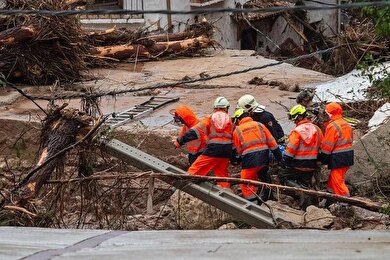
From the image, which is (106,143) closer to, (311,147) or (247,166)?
(247,166)

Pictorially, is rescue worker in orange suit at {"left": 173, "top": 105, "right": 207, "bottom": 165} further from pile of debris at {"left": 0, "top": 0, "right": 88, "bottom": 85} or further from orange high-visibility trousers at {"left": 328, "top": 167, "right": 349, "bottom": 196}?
pile of debris at {"left": 0, "top": 0, "right": 88, "bottom": 85}

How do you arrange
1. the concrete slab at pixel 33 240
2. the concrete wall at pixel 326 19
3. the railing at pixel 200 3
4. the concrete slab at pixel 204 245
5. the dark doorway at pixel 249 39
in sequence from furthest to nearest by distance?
the dark doorway at pixel 249 39 → the concrete wall at pixel 326 19 → the railing at pixel 200 3 → the concrete slab at pixel 33 240 → the concrete slab at pixel 204 245

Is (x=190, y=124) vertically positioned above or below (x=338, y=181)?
above

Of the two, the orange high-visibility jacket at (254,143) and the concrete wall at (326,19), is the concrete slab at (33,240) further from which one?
the concrete wall at (326,19)

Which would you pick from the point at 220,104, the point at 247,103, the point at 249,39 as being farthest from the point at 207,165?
the point at 249,39

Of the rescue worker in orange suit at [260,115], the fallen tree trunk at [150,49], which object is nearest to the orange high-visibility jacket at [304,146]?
the rescue worker in orange suit at [260,115]

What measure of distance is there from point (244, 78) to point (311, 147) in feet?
21.2

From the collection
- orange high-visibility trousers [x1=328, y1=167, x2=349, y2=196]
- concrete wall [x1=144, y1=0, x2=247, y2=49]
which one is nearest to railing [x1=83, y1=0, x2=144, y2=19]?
concrete wall [x1=144, y1=0, x2=247, y2=49]

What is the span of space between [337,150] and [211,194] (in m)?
2.27

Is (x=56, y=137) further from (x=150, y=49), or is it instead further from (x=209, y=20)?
(x=209, y=20)

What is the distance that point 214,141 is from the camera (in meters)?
9.39

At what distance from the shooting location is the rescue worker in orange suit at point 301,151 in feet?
29.5

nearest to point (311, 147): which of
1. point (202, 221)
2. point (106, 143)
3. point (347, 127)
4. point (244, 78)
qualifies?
point (347, 127)

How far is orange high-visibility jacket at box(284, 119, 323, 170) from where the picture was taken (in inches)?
353
